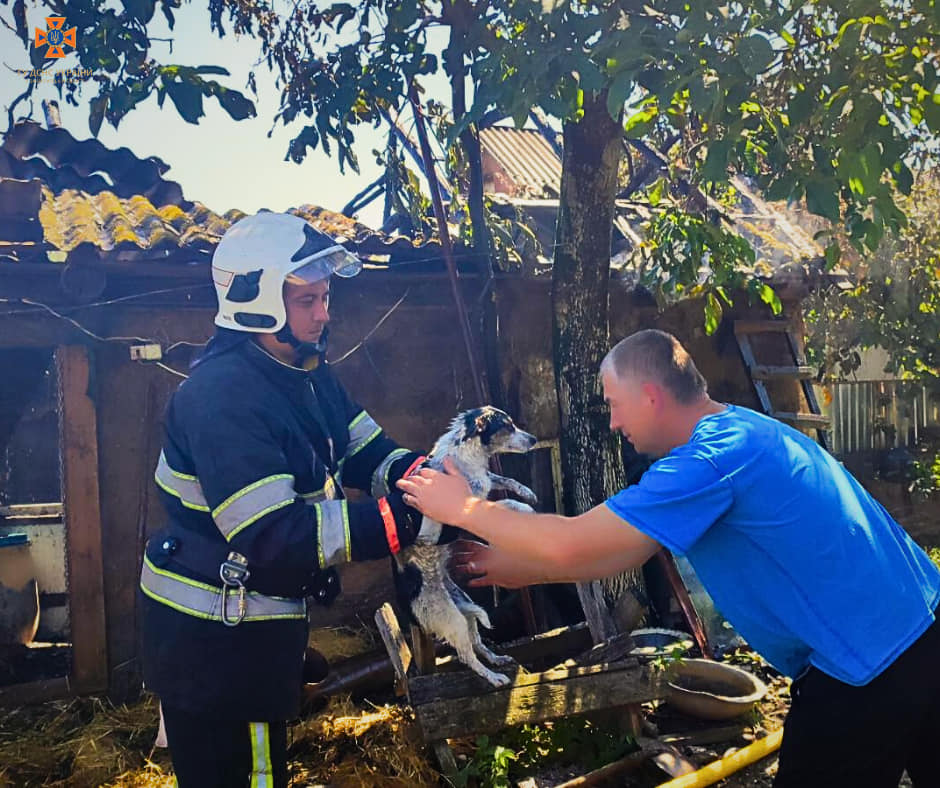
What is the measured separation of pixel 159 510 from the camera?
5992 mm

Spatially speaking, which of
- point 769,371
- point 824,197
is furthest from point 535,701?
point 769,371

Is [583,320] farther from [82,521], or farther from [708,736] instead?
[82,521]

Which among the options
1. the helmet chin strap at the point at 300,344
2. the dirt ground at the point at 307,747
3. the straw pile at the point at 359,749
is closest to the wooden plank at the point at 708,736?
the dirt ground at the point at 307,747

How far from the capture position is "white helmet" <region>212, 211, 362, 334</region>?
287 cm

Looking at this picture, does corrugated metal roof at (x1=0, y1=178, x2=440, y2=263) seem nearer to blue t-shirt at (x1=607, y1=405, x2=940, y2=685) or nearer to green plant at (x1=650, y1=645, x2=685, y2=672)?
green plant at (x1=650, y1=645, x2=685, y2=672)

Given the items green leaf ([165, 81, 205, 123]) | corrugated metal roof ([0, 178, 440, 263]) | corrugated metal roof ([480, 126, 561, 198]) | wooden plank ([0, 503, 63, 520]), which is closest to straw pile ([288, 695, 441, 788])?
corrugated metal roof ([0, 178, 440, 263])

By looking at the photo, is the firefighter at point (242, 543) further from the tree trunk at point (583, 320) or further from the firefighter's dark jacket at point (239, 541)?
the tree trunk at point (583, 320)

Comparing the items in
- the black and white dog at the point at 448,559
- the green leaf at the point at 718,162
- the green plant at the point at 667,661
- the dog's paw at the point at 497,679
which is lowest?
the green plant at the point at 667,661

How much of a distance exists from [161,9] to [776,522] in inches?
→ 186

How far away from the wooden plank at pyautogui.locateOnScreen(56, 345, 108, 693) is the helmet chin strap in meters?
3.41

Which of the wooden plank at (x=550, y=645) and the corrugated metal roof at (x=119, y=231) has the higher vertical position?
the corrugated metal roof at (x=119, y=231)

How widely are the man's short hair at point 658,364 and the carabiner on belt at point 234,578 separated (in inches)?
56.4

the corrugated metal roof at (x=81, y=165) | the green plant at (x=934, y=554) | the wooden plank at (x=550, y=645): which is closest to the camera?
the wooden plank at (x=550, y=645)

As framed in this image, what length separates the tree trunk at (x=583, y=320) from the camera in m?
5.79
